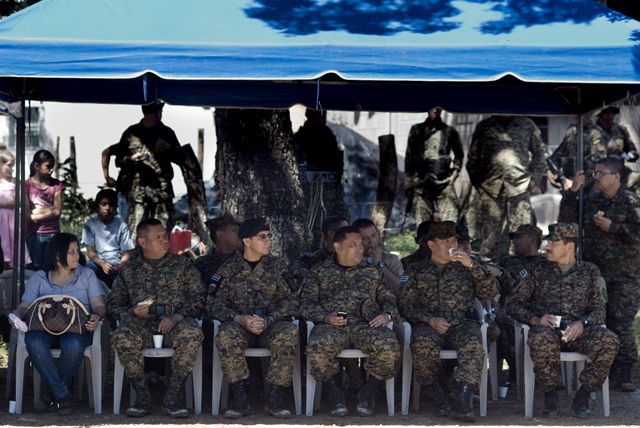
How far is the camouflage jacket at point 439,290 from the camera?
568 cm

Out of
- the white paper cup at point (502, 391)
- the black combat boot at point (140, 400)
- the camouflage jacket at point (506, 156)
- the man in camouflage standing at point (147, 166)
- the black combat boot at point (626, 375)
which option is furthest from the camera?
the camouflage jacket at point (506, 156)

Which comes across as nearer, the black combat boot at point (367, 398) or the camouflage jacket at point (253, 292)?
the black combat boot at point (367, 398)

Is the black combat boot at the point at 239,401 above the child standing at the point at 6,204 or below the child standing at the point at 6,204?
below

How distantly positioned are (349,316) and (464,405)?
954mm

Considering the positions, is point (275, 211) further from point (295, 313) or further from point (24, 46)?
point (24, 46)

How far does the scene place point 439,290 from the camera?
225 inches

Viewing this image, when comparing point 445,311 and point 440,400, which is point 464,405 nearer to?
point 440,400

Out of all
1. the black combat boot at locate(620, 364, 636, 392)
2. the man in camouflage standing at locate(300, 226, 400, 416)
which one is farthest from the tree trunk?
the black combat boot at locate(620, 364, 636, 392)

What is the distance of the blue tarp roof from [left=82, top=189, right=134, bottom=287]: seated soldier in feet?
4.35

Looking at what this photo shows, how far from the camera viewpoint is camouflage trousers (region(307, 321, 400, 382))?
532cm

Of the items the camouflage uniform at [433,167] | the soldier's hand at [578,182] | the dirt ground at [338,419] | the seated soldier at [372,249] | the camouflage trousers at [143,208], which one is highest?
the camouflage uniform at [433,167]

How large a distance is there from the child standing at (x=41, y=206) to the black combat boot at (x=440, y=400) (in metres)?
3.73

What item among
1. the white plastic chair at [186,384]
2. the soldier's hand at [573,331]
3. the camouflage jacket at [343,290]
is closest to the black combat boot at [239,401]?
the white plastic chair at [186,384]

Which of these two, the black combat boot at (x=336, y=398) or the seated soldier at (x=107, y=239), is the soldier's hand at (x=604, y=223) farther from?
the seated soldier at (x=107, y=239)
